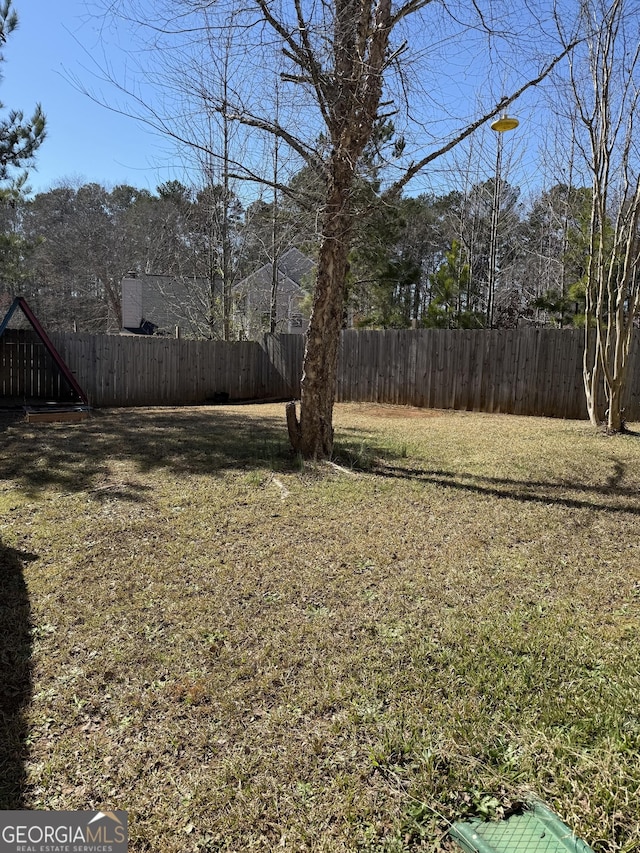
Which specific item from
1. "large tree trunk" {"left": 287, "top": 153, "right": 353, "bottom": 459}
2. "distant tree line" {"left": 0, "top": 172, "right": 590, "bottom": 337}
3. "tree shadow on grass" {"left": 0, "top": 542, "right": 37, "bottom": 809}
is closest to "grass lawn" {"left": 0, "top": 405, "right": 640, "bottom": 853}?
"tree shadow on grass" {"left": 0, "top": 542, "right": 37, "bottom": 809}

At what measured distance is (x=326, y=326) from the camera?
5051mm

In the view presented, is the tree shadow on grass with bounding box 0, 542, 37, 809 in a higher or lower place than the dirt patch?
lower

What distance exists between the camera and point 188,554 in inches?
126

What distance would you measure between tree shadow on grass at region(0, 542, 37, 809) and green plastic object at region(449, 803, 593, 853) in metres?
1.25

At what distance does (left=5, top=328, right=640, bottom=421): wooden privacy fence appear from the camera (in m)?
9.60

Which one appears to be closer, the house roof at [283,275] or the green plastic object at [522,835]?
the green plastic object at [522,835]

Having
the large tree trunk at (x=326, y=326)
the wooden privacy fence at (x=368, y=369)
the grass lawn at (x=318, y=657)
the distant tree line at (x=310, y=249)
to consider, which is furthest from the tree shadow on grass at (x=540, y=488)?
the wooden privacy fence at (x=368, y=369)

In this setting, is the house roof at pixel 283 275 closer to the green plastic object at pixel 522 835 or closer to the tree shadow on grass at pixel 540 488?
the tree shadow on grass at pixel 540 488

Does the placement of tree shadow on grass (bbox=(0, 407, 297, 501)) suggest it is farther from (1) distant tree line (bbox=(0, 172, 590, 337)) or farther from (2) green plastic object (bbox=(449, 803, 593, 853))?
(2) green plastic object (bbox=(449, 803, 593, 853))

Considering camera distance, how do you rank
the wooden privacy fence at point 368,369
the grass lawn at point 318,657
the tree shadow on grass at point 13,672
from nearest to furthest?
1. the grass lawn at point 318,657
2. the tree shadow on grass at point 13,672
3. the wooden privacy fence at point 368,369

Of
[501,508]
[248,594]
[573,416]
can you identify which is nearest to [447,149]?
[501,508]

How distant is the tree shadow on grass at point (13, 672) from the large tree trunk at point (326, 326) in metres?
2.84

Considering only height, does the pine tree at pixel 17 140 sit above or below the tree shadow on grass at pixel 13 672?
above

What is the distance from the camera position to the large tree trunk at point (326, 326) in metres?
4.89
